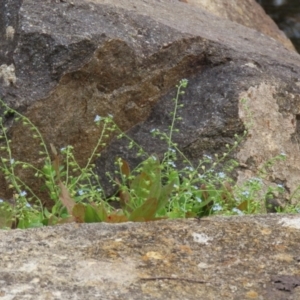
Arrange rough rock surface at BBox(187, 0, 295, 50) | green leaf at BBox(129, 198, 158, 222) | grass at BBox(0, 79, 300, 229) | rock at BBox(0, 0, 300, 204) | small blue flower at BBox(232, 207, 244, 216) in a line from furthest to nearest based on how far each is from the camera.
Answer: rough rock surface at BBox(187, 0, 295, 50), rock at BBox(0, 0, 300, 204), small blue flower at BBox(232, 207, 244, 216), grass at BBox(0, 79, 300, 229), green leaf at BBox(129, 198, 158, 222)

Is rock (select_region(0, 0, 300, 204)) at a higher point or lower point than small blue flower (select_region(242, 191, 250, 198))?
higher

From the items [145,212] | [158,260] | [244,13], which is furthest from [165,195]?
[244,13]

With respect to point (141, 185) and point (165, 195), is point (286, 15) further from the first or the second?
point (165, 195)

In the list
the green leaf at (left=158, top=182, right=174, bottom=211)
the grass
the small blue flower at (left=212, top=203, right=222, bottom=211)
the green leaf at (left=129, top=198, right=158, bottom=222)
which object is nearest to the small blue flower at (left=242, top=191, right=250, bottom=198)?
the grass

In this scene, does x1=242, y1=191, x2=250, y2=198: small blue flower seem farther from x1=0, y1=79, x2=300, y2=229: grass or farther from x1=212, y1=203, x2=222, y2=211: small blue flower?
x1=212, y1=203, x2=222, y2=211: small blue flower

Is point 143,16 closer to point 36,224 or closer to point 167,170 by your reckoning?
point 167,170

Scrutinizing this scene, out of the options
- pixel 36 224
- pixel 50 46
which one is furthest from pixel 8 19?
pixel 36 224
